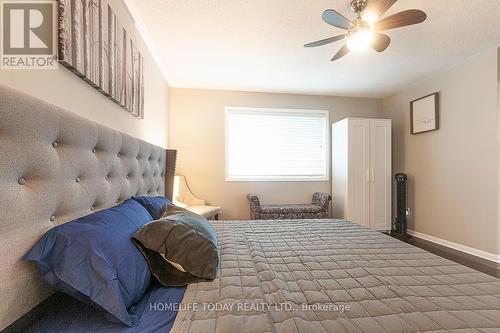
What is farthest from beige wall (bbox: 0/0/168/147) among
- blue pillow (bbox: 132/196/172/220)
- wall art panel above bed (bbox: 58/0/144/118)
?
blue pillow (bbox: 132/196/172/220)

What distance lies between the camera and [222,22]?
2145 mm

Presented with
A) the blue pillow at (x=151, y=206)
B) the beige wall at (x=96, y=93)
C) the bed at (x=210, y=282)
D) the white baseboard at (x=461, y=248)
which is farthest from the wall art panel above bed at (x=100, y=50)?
the white baseboard at (x=461, y=248)

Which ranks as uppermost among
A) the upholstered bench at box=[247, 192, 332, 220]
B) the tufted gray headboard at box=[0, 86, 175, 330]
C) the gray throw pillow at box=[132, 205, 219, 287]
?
the tufted gray headboard at box=[0, 86, 175, 330]

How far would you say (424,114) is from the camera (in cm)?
350

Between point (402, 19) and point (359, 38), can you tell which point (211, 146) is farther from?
point (402, 19)

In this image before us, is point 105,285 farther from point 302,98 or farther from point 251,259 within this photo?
point 302,98

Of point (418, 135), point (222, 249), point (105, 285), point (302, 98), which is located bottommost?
point (222, 249)

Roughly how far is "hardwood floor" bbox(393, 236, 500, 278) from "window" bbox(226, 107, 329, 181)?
68.3 inches

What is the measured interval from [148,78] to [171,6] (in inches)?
31.5

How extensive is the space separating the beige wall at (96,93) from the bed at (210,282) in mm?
169

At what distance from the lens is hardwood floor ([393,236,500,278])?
2.43 meters

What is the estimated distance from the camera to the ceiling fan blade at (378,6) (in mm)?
1585

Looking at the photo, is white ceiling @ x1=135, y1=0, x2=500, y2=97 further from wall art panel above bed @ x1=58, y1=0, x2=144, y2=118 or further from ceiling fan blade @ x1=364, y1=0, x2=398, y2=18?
wall art panel above bed @ x1=58, y1=0, x2=144, y2=118

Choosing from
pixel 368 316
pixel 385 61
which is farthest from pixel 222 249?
pixel 385 61
